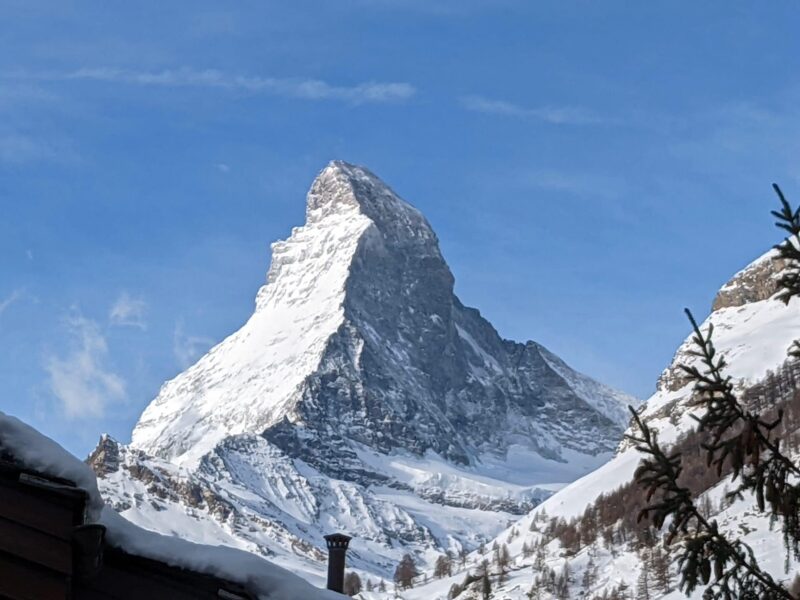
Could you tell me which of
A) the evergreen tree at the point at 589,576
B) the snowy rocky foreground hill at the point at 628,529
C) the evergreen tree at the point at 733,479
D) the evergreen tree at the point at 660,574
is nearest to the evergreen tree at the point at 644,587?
the snowy rocky foreground hill at the point at 628,529

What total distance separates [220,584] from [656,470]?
3349 millimetres

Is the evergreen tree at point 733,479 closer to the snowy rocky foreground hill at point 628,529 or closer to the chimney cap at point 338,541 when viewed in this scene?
the chimney cap at point 338,541

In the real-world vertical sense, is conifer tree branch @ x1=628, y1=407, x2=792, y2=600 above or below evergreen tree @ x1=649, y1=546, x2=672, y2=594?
below

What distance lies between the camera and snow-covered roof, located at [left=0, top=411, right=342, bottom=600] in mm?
5570

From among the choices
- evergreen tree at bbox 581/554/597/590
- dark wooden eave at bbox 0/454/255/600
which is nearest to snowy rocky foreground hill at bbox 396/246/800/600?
evergreen tree at bbox 581/554/597/590

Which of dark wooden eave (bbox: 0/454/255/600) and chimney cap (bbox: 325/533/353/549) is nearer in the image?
dark wooden eave (bbox: 0/454/255/600)

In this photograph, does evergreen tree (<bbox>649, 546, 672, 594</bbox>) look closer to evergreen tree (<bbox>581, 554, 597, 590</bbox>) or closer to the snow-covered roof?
evergreen tree (<bbox>581, 554, 597, 590</bbox>)

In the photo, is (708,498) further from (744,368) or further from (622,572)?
(744,368)

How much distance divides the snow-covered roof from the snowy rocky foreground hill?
84701 mm

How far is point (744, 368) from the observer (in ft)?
554

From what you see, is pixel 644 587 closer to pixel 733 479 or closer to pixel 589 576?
pixel 589 576

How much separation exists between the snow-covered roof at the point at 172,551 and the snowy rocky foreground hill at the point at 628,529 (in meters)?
84.7

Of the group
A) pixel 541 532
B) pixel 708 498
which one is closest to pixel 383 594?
pixel 541 532

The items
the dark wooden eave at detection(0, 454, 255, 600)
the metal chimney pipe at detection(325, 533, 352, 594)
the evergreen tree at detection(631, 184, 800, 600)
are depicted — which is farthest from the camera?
the metal chimney pipe at detection(325, 533, 352, 594)
